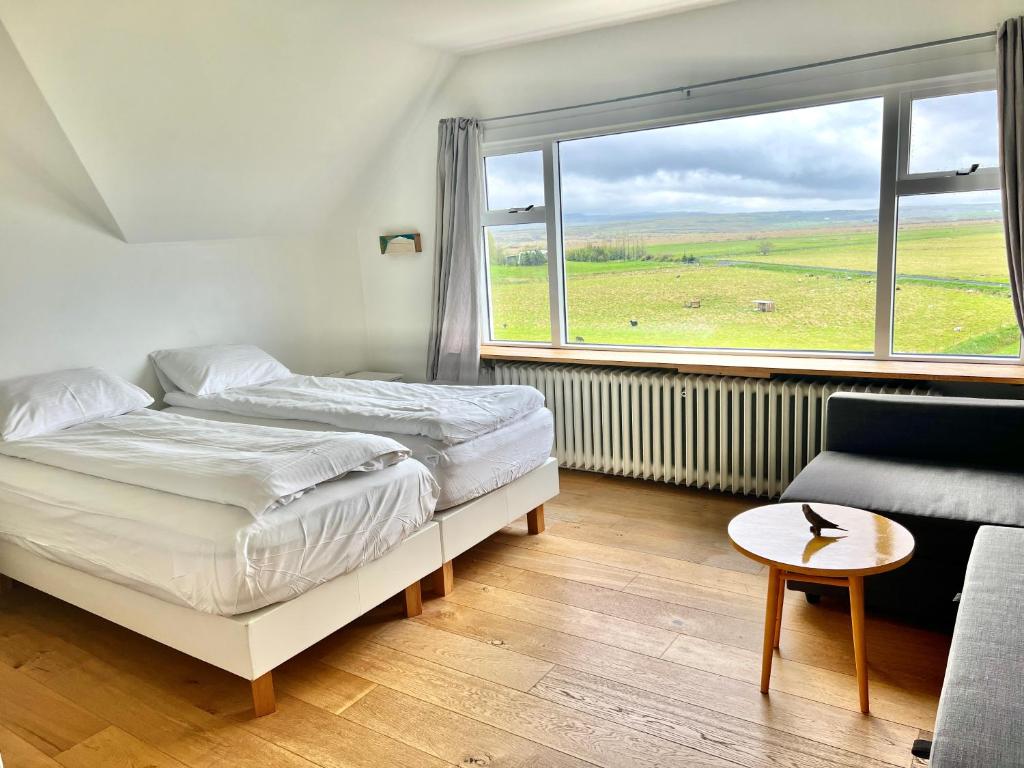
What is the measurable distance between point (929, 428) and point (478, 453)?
1.69 metres

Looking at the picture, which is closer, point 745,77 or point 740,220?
point 745,77

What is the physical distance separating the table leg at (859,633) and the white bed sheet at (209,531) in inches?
54.3

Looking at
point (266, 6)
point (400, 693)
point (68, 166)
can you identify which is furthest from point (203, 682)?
point (266, 6)

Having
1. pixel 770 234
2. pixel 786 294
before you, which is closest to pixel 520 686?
pixel 786 294

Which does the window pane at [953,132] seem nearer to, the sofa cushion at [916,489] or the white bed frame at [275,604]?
the sofa cushion at [916,489]

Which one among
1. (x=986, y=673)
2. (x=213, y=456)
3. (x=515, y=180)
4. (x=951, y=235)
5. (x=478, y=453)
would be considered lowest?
(x=986, y=673)

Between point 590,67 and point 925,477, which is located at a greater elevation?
point 590,67

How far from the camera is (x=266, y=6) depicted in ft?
10.1

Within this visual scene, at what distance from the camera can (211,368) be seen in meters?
3.69

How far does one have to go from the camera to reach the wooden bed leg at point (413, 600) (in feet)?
8.82

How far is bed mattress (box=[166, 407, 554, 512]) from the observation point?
279 cm

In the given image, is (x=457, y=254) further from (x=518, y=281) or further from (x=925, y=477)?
(x=925, y=477)

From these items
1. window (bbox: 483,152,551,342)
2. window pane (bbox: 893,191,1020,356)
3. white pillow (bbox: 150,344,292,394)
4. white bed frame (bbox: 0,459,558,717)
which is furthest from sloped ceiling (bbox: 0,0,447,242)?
window pane (bbox: 893,191,1020,356)

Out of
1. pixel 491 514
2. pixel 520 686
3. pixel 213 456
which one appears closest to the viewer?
pixel 520 686
